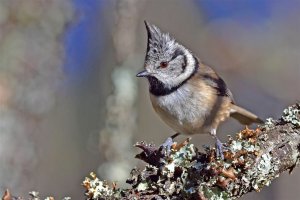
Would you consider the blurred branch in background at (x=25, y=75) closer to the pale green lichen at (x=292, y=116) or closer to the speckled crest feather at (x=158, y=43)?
the speckled crest feather at (x=158, y=43)

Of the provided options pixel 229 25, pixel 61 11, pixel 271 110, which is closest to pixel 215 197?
pixel 61 11

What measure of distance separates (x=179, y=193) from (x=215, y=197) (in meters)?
0.11

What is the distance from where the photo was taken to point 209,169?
6.23ft

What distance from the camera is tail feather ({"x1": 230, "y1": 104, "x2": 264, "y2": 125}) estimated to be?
3414mm

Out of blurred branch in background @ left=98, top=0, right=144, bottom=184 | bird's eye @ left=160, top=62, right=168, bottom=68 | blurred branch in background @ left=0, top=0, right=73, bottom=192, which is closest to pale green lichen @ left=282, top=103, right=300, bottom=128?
blurred branch in background @ left=98, top=0, right=144, bottom=184

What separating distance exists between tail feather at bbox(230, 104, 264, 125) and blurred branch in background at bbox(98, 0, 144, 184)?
0.65 meters

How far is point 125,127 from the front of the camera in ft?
9.45

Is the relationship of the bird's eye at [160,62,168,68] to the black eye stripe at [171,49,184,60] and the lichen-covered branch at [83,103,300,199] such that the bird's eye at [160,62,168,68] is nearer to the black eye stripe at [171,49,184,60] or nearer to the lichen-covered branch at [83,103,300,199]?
the black eye stripe at [171,49,184,60]

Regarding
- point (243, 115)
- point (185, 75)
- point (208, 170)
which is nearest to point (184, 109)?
point (185, 75)

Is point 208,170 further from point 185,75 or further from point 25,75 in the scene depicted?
point 185,75

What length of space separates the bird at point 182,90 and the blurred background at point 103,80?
0.12 metres

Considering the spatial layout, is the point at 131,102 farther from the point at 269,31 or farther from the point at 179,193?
the point at 269,31

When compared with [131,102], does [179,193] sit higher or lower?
lower

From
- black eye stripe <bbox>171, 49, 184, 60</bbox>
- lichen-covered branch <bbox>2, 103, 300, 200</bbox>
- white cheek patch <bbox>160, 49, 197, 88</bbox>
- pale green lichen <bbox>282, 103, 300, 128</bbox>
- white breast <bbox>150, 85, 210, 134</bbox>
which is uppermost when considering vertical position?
black eye stripe <bbox>171, 49, 184, 60</bbox>
